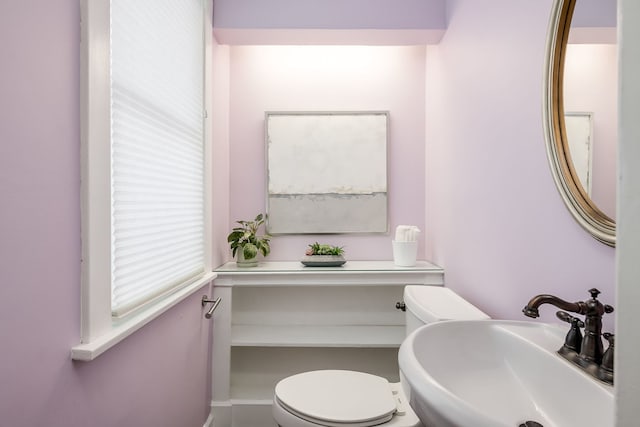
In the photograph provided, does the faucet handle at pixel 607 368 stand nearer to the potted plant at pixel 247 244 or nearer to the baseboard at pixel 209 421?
the potted plant at pixel 247 244

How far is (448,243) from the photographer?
1935 millimetres

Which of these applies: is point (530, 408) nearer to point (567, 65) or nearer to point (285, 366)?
point (567, 65)

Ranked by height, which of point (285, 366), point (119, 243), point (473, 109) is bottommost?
point (285, 366)

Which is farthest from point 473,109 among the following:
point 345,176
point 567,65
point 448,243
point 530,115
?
point 345,176

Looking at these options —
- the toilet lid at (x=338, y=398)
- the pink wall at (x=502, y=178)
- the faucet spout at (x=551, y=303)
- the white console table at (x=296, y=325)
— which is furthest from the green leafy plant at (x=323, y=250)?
the faucet spout at (x=551, y=303)

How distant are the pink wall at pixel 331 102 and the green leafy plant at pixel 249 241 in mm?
188

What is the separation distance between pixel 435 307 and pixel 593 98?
33.6 inches

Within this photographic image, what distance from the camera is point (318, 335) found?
6.73ft

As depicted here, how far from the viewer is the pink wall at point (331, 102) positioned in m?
2.30

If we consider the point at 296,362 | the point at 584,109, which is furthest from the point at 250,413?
the point at 584,109

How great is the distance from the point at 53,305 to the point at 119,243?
0.28 metres

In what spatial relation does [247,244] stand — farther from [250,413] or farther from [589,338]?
[589,338]

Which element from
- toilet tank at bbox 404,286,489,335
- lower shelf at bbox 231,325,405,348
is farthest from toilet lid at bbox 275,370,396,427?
lower shelf at bbox 231,325,405,348

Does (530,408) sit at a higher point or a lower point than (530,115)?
lower
